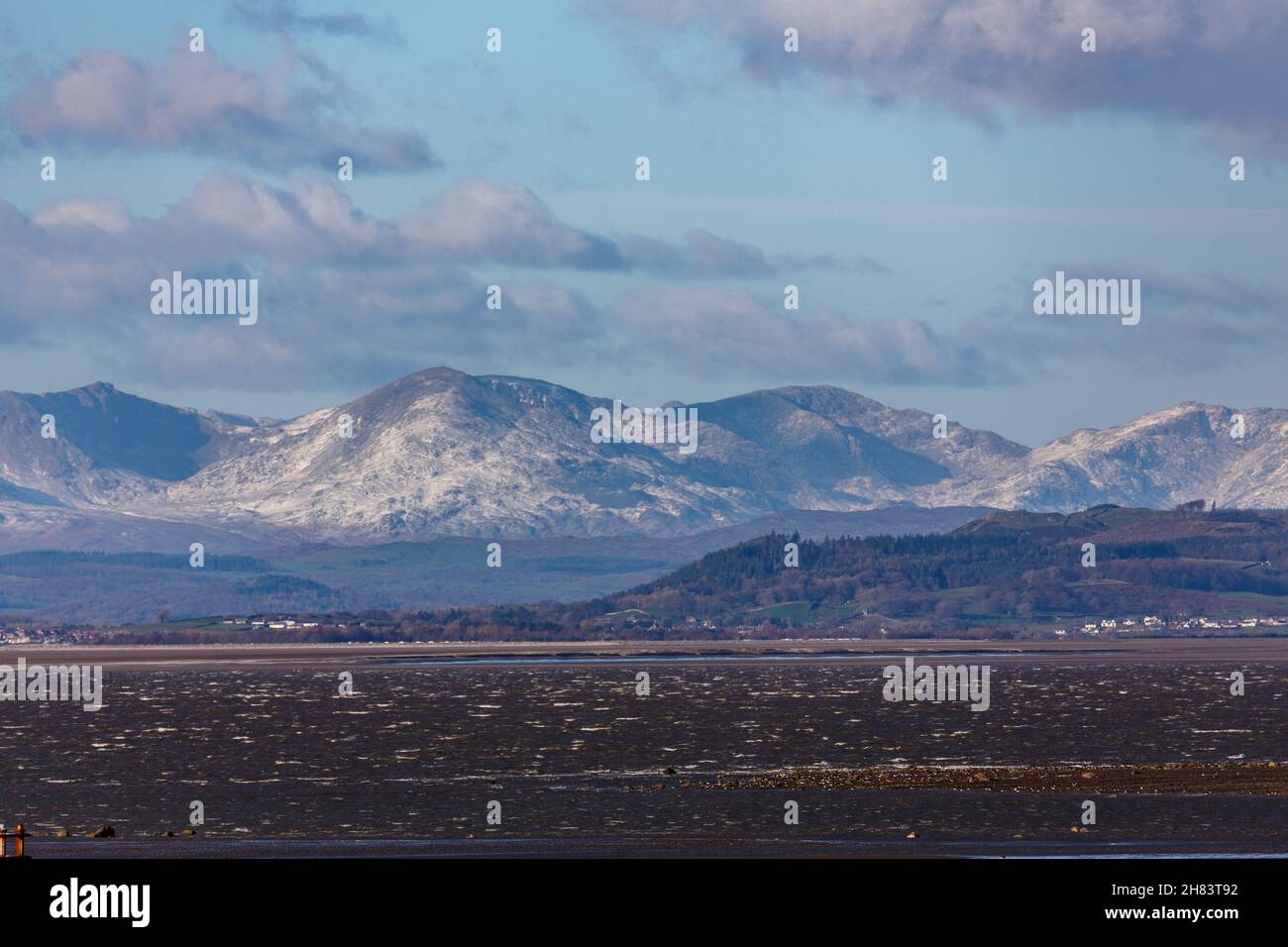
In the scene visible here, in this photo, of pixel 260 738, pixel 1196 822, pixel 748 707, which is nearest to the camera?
pixel 1196 822

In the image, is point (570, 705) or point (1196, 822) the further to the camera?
point (570, 705)

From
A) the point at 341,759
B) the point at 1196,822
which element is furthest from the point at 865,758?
the point at 1196,822
